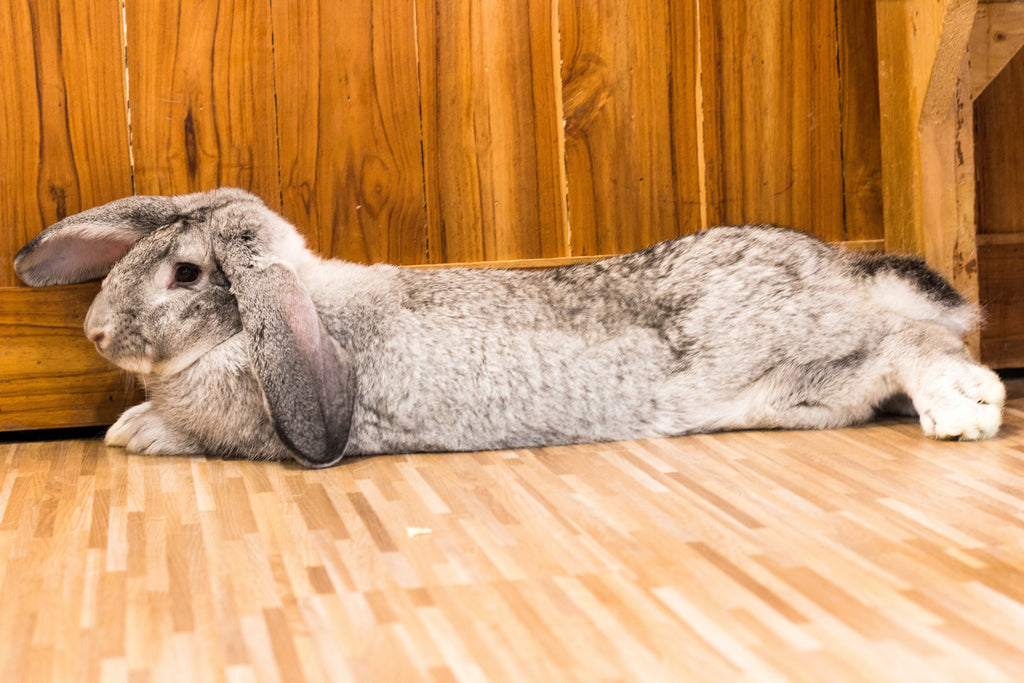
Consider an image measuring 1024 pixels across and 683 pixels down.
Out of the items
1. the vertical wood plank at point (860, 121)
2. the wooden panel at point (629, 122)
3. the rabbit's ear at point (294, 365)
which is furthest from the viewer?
the vertical wood plank at point (860, 121)

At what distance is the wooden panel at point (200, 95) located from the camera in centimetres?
331

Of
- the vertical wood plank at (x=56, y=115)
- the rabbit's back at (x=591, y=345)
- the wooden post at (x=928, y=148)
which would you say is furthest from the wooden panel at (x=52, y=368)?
the wooden post at (x=928, y=148)

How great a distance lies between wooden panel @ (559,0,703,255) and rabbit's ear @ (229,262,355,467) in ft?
3.76

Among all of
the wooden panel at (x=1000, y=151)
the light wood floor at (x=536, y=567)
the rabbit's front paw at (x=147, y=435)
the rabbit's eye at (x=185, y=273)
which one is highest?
the wooden panel at (x=1000, y=151)

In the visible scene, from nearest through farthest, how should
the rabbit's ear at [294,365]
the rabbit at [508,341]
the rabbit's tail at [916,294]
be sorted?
the rabbit's ear at [294,365]
the rabbit at [508,341]
the rabbit's tail at [916,294]

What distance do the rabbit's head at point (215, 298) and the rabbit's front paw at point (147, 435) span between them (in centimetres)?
17

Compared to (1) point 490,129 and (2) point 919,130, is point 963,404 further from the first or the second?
(1) point 490,129

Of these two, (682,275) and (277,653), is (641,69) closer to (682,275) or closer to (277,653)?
(682,275)

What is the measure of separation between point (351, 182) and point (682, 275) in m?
1.14

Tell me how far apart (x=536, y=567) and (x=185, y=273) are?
156 centimetres

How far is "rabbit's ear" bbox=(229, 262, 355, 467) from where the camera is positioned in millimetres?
2738

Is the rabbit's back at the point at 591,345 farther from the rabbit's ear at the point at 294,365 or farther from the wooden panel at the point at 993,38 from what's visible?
the wooden panel at the point at 993,38

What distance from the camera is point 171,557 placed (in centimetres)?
207

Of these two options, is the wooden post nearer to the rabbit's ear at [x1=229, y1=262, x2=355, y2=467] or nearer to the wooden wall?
the wooden wall
